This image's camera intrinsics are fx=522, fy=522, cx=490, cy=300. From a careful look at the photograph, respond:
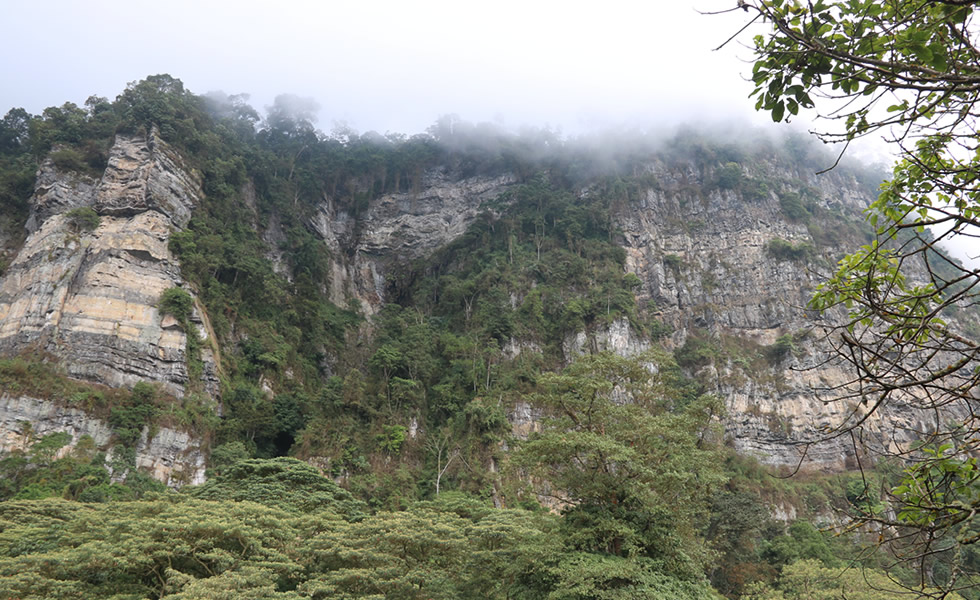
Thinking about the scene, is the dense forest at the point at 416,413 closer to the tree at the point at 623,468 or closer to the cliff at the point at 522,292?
the tree at the point at 623,468

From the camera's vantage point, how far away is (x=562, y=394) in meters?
10.9

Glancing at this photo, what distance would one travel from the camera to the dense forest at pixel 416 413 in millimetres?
9375

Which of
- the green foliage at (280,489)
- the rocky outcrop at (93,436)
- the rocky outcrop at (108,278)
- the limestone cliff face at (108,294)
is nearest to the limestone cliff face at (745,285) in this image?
the green foliage at (280,489)

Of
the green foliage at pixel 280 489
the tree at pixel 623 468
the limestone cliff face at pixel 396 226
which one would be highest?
the limestone cliff face at pixel 396 226

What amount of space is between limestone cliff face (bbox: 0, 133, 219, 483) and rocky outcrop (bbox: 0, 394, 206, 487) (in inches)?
1.4

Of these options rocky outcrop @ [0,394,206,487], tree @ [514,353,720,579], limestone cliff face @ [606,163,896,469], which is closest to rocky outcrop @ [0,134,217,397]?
rocky outcrop @ [0,394,206,487]

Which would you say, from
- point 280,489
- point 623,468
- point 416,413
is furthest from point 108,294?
point 623,468

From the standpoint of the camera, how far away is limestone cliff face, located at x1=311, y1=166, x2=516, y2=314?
40438mm

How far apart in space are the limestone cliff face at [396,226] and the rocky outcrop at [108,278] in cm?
1445

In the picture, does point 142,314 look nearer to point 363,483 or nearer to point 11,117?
point 363,483

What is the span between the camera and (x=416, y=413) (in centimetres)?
2536

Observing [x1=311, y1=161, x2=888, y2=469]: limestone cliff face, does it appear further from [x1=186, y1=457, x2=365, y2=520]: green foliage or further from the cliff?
[x1=186, y1=457, x2=365, y2=520]: green foliage

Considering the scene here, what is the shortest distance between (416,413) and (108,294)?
556 inches

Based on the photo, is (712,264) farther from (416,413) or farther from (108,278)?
(108,278)
